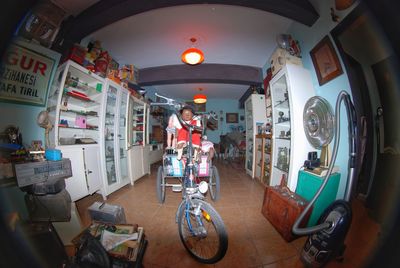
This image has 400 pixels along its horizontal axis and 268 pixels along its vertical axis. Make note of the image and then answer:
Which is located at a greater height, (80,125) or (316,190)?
(80,125)

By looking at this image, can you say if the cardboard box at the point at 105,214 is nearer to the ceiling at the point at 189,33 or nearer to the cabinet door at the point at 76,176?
the cabinet door at the point at 76,176

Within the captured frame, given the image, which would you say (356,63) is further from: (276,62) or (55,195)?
(55,195)

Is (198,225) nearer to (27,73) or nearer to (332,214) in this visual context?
(332,214)

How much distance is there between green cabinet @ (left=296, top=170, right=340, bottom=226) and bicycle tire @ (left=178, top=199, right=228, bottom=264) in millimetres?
523

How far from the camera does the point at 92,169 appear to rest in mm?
1053

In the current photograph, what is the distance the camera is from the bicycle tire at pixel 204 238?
1.89ft

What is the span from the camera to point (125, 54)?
1.68 meters

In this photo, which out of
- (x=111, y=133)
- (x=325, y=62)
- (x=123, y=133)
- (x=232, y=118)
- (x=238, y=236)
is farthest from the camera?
(x=232, y=118)

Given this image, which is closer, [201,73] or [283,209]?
[283,209]

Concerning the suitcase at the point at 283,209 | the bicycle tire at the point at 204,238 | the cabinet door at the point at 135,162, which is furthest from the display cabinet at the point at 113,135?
the suitcase at the point at 283,209

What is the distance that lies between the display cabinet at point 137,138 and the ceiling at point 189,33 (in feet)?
2.32

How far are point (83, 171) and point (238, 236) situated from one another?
4.20 feet

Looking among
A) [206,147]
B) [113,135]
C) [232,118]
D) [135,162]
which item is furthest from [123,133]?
[232,118]

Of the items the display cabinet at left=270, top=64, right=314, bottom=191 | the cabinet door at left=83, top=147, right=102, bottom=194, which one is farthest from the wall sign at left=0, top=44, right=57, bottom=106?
the display cabinet at left=270, top=64, right=314, bottom=191
